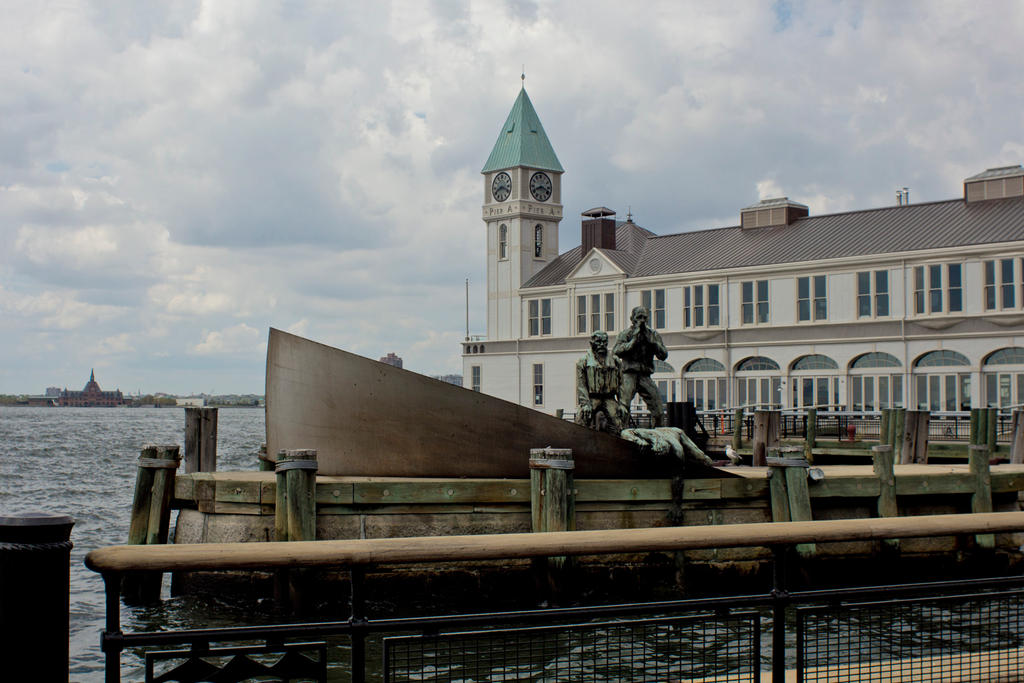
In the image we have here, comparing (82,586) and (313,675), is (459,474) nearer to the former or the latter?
(82,586)

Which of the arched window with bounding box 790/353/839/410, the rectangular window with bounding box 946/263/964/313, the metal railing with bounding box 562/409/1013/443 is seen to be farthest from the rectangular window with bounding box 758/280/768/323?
the metal railing with bounding box 562/409/1013/443

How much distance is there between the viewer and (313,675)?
3.63 m

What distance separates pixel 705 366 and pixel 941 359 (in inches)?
421

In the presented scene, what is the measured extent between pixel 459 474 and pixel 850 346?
3299 centimetres

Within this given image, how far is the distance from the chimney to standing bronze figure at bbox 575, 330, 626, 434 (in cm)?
4024

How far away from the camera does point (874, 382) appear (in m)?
41.5

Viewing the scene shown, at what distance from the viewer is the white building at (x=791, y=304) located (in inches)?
1537

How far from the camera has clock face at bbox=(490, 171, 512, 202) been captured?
6053 centimetres

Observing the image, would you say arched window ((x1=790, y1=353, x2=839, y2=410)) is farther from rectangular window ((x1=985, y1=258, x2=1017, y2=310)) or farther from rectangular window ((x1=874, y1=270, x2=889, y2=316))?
rectangular window ((x1=985, y1=258, x2=1017, y2=310))

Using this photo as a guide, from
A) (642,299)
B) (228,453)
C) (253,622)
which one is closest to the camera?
(253,622)

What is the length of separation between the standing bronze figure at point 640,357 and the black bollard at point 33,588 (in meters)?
11.9

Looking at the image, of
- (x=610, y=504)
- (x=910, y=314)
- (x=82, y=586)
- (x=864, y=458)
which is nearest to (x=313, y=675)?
(x=610, y=504)

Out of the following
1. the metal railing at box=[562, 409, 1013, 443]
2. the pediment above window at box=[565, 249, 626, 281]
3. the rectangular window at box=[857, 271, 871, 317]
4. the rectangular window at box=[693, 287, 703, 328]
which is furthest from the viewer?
the pediment above window at box=[565, 249, 626, 281]

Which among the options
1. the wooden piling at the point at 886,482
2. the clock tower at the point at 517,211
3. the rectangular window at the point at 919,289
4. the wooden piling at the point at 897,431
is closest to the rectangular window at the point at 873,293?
the rectangular window at the point at 919,289
